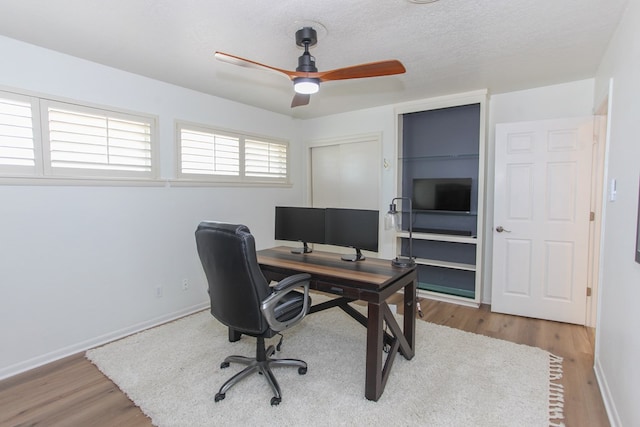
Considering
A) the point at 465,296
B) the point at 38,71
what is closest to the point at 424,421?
the point at 465,296

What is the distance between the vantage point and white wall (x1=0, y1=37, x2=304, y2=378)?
2432 millimetres

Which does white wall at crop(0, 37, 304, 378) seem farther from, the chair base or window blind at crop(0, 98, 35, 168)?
the chair base

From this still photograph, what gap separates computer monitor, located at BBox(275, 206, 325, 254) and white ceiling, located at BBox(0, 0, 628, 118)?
50.7 inches

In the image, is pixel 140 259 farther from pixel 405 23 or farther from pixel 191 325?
pixel 405 23

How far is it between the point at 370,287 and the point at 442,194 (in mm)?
2290

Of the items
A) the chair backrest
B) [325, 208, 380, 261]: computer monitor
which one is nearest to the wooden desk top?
[325, 208, 380, 261]: computer monitor

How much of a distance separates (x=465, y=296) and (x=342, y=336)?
1.72 m

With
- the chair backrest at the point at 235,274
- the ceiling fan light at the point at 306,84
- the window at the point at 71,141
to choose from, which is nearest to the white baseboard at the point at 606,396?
the chair backrest at the point at 235,274

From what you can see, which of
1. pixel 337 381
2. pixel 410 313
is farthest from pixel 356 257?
pixel 337 381

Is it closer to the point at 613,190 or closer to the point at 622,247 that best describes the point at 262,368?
the point at 622,247

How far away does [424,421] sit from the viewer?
189 cm

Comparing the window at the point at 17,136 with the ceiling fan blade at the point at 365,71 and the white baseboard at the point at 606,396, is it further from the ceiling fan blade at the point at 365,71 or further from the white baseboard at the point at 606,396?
the white baseboard at the point at 606,396

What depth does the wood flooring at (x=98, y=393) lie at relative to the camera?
195cm

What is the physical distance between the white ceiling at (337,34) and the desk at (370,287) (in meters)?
1.66
